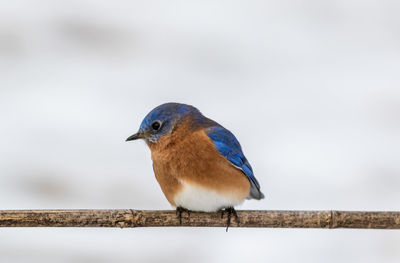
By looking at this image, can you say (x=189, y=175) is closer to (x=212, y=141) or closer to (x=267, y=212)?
(x=212, y=141)

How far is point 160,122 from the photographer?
2.46 meters

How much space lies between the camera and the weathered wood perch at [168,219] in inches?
73.6

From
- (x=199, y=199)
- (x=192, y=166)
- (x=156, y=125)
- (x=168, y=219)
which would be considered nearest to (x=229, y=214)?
(x=199, y=199)

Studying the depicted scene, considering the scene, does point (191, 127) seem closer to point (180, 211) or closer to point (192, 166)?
point (192, 166)

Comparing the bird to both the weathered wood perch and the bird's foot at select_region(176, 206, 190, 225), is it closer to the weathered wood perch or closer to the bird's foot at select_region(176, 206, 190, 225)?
the bird's foot at select_region(176, 206, 190, 225)

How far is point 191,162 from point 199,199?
16cm

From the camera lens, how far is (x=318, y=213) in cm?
201

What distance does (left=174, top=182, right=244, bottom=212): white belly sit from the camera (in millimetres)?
2400

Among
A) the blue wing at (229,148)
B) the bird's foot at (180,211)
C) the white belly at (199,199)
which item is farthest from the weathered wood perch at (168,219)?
the blue wing at (229,148)

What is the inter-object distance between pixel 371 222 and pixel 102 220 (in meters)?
0.92

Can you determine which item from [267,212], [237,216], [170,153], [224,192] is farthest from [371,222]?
[170,153]

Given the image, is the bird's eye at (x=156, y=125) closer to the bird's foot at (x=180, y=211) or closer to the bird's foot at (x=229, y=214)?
the bird's foot at (x=180, y=211)

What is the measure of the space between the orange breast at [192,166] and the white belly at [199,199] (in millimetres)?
17

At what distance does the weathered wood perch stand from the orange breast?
0.98 feet
